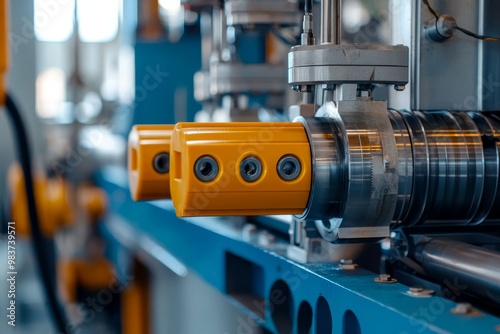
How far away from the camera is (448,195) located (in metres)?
0.88

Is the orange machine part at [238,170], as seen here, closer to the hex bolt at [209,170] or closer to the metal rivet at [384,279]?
the hex bolt at [209,170]

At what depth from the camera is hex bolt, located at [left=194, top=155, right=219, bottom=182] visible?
801 mm

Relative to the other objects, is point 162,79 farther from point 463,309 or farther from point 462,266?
point 463,309

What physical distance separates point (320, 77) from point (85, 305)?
8.93 ft

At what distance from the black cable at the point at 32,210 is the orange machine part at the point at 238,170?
829 mm

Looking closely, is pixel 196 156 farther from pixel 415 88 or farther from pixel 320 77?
pixel 415 88

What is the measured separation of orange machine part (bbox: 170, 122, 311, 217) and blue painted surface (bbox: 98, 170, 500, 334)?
0.12 m

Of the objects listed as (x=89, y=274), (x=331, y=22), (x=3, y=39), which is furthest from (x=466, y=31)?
(x=89, y=274)

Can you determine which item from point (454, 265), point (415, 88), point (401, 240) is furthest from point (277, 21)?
point (454, 265)

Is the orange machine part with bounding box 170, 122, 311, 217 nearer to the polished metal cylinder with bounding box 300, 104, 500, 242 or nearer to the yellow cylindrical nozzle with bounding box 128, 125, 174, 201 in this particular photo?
the polished metal cylinder with bounding box 300, 104, 500, 242

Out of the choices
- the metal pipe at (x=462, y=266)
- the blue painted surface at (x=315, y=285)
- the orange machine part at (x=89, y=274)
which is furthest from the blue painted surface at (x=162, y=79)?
the metal pipe at (x=462, y=266)

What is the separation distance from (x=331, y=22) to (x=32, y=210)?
1.00m

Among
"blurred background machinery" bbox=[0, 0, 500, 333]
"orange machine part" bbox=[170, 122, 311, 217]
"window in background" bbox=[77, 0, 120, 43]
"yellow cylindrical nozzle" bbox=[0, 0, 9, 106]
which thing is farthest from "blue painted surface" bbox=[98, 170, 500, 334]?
"window in background" bbox=[77, 0, 120, 43]

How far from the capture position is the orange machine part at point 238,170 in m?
0.80
